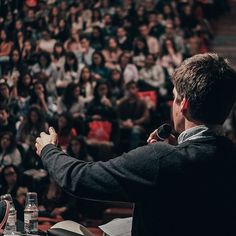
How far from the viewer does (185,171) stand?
5.84 ft

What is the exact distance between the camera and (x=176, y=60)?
10148 mm

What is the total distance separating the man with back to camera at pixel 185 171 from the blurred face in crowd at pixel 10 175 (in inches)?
199

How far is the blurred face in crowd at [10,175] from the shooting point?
6848mm

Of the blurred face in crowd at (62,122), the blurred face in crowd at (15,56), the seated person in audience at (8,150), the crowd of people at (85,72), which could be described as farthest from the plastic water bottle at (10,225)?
the blurred face in crowd at (62,122)

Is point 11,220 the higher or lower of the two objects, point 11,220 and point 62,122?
the higher

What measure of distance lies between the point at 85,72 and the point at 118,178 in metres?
7.52

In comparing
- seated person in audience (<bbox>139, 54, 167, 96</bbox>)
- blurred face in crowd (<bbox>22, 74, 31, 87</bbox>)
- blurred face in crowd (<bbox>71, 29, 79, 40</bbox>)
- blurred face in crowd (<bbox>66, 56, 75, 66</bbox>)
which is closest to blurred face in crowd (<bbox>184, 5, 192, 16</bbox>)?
seated person in audience (<bbox>139, 54, 167, 96</bbox>)

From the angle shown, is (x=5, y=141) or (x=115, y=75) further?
(x=115, y=75)

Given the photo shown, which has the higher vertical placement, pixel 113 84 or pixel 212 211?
pixel 212 211

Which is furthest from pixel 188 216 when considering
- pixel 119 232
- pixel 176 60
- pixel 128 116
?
pixel 176 60

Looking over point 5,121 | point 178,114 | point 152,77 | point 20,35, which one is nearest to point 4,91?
point 5,121

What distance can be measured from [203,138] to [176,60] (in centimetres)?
837

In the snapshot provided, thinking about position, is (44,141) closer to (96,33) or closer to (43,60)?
(43,60)

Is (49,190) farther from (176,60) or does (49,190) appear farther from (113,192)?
(113,192)
